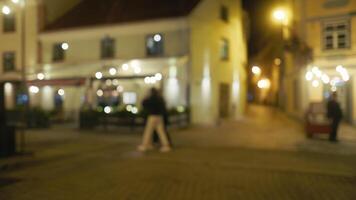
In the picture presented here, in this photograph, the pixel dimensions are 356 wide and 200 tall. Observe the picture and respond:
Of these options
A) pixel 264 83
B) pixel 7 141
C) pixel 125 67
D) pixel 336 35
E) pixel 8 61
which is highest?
pixel 336 35

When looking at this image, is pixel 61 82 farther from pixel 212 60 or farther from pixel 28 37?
pixel 212 60

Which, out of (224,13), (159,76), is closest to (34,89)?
(159,76)

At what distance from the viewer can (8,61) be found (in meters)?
25.4

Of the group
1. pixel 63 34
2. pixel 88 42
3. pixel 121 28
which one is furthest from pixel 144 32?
pixel 63 34

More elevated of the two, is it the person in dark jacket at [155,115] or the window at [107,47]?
the window at [107,47]

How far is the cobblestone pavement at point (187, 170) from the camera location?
23.5ft

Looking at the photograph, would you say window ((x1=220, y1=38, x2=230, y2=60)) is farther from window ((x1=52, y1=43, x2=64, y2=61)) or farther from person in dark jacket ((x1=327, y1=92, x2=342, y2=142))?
person in dark jacket ((x1=327, y1=92, x2=342, y2=142))

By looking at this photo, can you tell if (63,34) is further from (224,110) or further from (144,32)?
(224,110)

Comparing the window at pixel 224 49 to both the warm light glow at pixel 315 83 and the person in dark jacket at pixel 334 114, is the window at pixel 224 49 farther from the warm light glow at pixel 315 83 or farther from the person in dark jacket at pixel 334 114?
the person in dark jacket at pixel 334 114

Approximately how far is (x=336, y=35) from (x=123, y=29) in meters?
11.1

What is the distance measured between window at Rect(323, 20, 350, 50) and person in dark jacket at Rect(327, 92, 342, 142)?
6.82 metres

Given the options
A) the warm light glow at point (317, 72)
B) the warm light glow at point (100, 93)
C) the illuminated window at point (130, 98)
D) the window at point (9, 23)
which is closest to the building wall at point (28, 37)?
the window at point (9, 23)

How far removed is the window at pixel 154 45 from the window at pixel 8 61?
31.2 feet

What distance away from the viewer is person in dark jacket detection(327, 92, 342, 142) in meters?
13.8
